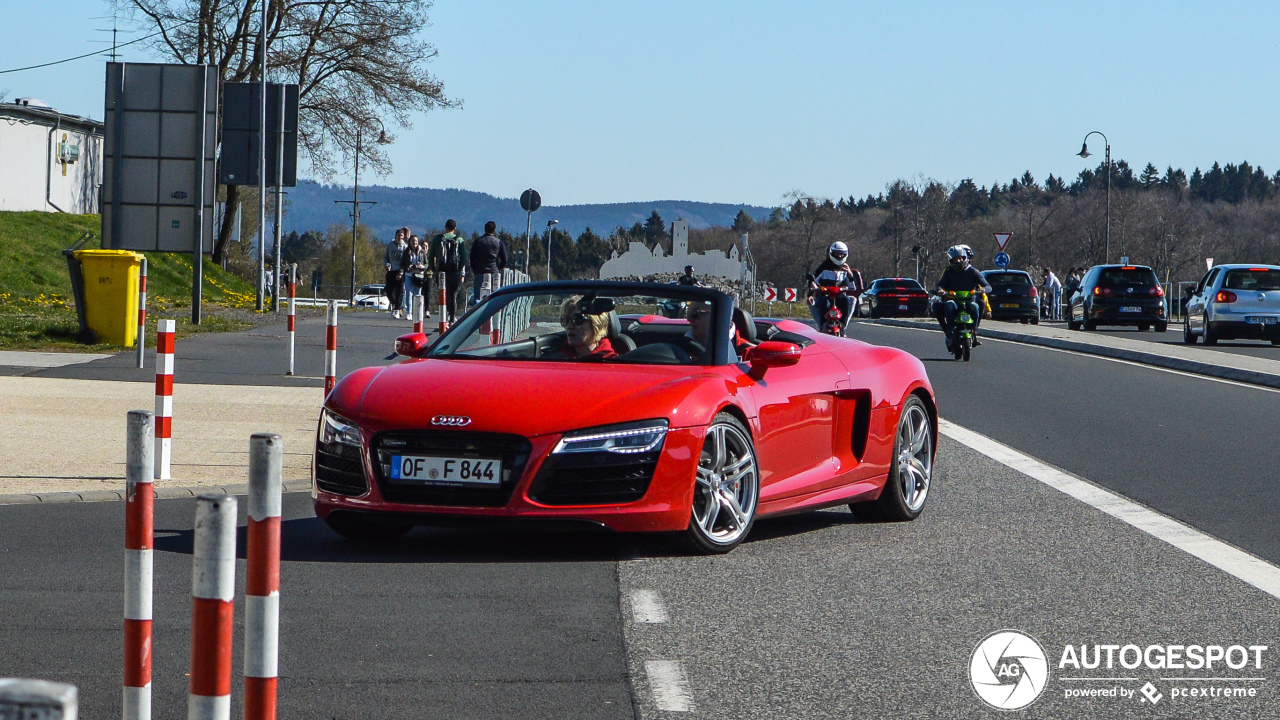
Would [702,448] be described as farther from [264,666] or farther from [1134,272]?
[1134,272]

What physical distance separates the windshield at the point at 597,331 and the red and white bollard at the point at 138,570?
13.4 feet

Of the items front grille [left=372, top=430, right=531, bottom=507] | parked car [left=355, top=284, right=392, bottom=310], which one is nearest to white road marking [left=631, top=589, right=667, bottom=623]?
front grille [left=372, top=430, right=531, bottom=507]

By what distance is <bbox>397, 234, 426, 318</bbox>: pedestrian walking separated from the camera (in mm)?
30094

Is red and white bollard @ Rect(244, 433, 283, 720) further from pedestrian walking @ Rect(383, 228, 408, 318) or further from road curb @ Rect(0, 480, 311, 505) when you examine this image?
pedestrian walking @ Rect(383, 228, 408, 318)

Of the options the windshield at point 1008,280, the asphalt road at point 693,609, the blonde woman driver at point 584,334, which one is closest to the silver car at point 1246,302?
the windshield at point 1008,280

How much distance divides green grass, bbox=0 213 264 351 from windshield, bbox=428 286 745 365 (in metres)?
13.6

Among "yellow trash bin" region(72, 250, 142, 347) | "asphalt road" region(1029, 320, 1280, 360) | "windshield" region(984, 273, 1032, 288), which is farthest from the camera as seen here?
"windshield" region(984, 273, 1032, 288)

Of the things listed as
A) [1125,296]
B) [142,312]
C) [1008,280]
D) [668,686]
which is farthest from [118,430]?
[1008,280]

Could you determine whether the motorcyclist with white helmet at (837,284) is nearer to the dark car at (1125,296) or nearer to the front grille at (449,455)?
the dark car at (1125,296)

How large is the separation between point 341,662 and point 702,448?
8.01 ft

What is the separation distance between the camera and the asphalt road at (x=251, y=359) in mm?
17578

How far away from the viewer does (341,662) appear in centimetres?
536

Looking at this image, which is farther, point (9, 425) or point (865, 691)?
point (9, 425)

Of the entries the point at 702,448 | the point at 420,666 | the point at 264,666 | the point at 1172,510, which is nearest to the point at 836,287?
the point at 1172,510
